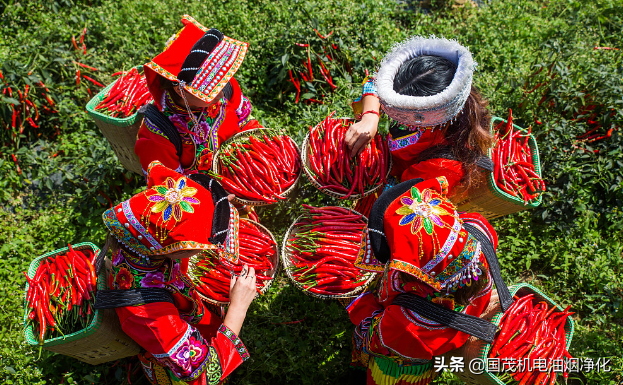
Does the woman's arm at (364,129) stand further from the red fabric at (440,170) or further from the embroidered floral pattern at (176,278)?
the embroidered floral pattern at (176,278)

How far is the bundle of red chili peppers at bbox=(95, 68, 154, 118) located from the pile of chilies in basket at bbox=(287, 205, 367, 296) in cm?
197

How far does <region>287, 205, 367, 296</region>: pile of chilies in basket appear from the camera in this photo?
12.2ft

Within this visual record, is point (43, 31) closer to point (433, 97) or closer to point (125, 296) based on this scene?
point (125, 296)

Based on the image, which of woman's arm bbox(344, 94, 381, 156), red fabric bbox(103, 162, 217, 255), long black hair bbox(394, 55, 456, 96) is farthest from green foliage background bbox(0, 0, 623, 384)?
long black hair bbox(394, 55, 456, 96)

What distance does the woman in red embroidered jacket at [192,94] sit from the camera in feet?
10.8

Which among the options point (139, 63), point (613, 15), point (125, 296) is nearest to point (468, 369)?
point (125, 296)

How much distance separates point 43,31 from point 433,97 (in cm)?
548

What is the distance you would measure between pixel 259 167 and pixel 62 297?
1.80m

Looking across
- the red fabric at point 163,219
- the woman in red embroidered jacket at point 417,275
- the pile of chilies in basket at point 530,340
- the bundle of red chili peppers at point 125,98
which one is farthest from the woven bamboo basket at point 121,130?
the pile of chilies in basket at point 530,340

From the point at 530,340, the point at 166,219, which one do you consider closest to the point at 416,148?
the point at 530,340

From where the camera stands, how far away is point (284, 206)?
16.4 feet

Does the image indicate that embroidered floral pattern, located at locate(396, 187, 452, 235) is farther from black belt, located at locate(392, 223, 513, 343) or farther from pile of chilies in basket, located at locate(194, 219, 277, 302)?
pile of chilies in basket, located at locate(194, 219, 277, 302)

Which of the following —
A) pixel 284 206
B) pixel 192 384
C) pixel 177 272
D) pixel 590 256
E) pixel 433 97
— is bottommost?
pixel 590 256

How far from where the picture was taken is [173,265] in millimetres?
2998
